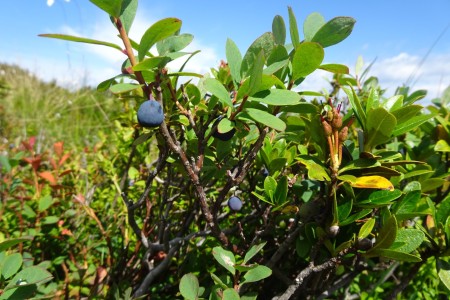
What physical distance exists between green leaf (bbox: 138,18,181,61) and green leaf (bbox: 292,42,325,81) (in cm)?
26

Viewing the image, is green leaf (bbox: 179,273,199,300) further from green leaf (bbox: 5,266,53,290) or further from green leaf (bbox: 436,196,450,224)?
green leaf (bbox: 436,196,450,224)

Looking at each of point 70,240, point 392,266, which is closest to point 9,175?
point 70,240

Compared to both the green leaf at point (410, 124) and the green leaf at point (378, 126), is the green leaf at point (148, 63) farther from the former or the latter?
the green leaf at point (410, 124)

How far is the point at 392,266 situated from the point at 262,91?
945 mm

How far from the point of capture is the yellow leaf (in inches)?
31.7

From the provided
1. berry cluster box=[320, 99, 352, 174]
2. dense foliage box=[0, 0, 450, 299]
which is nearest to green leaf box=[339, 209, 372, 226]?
dense foliage box=[0, 0, 450, 299]

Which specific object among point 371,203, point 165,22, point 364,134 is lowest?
point 371,203

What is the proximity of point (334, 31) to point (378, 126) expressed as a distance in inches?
9.0

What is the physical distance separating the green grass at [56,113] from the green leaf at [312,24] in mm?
3598

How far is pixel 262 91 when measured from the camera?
818mm

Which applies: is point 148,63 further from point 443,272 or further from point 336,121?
point 443,272

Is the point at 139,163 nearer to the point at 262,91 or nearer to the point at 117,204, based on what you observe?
the point at 117,204

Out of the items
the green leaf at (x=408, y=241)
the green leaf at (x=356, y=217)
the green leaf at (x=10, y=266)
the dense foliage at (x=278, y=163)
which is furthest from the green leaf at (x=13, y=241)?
the green leaf at (x=408, y=241)

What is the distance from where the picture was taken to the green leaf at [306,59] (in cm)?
77
